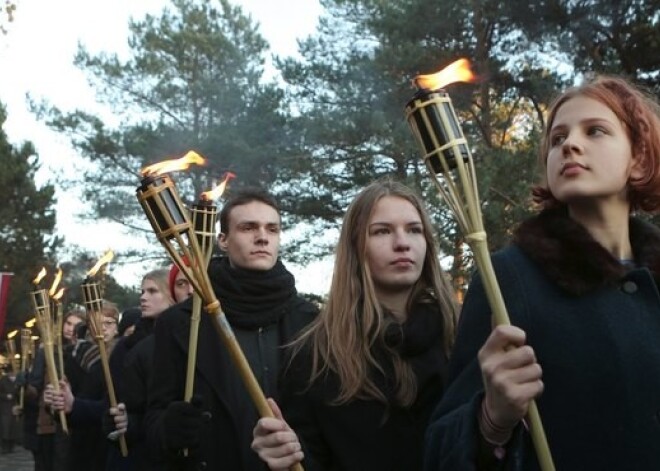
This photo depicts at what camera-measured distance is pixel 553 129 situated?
109 inches

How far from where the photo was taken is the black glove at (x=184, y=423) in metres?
4.48

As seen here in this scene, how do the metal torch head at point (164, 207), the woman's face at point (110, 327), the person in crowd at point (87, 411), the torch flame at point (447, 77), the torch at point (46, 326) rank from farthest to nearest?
the woman's face at point (110, 327), the torch at point (46, 326), the person in crowd at point (87, 411), the metal torch head at point (164, 207), the torch flame at point (447, 77)

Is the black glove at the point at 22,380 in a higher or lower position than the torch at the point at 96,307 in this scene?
higher

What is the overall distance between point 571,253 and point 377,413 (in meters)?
1.13

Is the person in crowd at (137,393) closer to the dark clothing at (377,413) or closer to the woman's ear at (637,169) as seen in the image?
the dark clothing at (377,413)

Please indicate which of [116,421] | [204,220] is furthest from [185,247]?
[116,421]

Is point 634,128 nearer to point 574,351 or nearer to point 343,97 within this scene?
point 574,351

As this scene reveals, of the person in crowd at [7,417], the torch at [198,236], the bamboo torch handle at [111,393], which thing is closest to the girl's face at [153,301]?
the bamboo torch handle at [111,393]

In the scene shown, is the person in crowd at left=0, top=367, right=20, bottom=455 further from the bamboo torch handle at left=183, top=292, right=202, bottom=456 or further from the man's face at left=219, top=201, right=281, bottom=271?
the bamboo torch handle at left=183, top=292, right=202, bottom=456

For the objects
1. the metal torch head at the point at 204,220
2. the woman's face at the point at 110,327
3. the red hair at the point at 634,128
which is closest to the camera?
the red hair at the point at 634,128

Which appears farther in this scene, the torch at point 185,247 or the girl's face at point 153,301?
the girl's face at point 153,301

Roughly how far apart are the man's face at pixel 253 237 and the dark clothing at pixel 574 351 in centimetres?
229

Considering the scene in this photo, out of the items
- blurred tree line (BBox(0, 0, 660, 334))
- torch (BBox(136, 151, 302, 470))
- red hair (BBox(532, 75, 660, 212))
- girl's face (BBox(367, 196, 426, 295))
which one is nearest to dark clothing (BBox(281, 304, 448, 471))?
girl's face (BBox(367, 196, 426, 295))

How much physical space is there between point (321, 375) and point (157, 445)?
1431 mm
